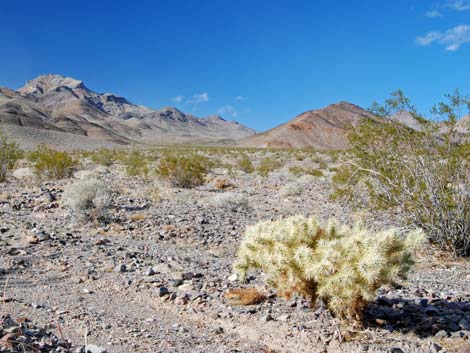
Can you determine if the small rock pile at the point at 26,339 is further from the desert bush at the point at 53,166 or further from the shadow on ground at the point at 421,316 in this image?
the desert bush at the point at 53,166

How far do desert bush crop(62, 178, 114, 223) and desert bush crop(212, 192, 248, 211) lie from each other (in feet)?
8.60

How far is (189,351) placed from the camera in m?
3.91

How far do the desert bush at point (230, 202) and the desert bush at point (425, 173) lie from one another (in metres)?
3.81

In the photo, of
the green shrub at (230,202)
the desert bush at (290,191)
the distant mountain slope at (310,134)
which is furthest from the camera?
the distant mountain slope at (310,134)

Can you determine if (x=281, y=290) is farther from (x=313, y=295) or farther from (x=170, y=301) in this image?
(x=170, y=301)

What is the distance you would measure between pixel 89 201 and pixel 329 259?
6.73 metres

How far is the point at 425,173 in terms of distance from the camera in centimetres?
700

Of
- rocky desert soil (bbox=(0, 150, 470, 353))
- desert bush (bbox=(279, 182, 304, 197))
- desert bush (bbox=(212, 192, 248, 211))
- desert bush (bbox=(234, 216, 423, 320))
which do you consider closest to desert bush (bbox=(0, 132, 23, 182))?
rocky desert soil (bbox=(0, 150, 470, 353))

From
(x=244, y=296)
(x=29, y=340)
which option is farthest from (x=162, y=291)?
(x=29, y=340)

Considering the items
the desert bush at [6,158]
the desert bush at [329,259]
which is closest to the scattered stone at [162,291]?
the desert bush at [329,259]

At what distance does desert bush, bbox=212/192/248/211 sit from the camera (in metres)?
10.8

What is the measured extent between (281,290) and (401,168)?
421 centimetres

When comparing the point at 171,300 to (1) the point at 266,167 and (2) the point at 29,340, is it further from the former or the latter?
(1) the point at 266,167

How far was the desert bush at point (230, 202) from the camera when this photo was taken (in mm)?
10805
